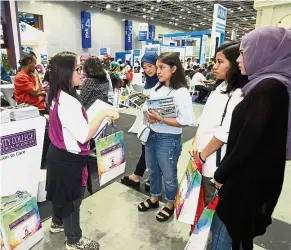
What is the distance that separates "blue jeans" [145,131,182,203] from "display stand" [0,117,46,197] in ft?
2.88

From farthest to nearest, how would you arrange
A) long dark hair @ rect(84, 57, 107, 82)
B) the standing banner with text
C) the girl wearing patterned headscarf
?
the standing banner with text, long dark hair @ rect(84, 57, 107, 82), the girl wearing patterned headscarf

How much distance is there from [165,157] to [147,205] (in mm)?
586

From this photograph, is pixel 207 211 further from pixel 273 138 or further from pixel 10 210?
pixel 10 210

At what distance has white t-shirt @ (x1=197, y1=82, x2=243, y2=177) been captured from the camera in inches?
A: 50.8

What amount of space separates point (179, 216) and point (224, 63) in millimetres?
945

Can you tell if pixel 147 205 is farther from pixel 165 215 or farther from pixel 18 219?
pixel 18 219

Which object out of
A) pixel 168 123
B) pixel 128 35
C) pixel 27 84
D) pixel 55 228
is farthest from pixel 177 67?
pixel 128 35

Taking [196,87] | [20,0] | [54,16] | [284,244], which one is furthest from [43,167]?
[54,16]

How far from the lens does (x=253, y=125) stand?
95 cm

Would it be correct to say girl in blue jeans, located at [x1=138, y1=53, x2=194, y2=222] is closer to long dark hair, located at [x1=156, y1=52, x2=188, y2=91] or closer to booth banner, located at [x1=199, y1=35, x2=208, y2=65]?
long dark hair, located at [x1=156, y1=52, x2=188, y2=91]

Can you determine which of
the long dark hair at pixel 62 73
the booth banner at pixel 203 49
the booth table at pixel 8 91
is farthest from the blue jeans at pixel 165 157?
the booth banner at pixel 203 49

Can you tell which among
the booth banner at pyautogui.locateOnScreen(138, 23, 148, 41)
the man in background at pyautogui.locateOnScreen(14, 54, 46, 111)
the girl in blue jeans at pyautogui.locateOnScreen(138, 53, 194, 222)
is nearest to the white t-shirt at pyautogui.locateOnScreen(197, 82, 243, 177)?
the girl in blue jeans at pyautogui.locateOnScreen(138, 53, 194, 222)

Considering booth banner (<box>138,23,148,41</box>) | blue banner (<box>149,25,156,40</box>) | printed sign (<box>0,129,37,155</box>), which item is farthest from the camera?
blue banner (<box>149,25,156,40</box>)

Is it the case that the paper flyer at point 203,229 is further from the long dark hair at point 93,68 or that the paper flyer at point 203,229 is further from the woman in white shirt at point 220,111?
the long dark hair at point 93,68
